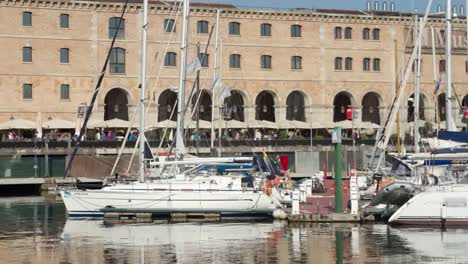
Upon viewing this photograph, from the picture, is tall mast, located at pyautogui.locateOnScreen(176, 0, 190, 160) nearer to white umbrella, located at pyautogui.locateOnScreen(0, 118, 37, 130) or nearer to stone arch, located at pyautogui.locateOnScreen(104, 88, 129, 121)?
white umbrella, located at pyautogui.locateOnScreen(0, 118, 37, 130)

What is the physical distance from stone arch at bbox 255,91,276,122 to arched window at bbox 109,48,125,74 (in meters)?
12.3

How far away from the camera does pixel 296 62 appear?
86.9 metres

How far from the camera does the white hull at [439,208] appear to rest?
44438 millimetres

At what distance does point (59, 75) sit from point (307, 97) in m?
19.8

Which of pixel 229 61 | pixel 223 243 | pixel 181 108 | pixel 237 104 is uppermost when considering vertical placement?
pixel 229 61

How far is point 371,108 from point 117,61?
22660 mm

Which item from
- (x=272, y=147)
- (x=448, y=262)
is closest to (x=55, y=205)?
(x=272, y=147)

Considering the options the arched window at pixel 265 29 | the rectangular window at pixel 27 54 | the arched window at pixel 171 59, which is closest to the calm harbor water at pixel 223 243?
the rectangular window at pixel 27 54

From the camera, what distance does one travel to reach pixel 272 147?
260 feet

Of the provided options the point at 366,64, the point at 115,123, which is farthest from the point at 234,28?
the point at 115,123

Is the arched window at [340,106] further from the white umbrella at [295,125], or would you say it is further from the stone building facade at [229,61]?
the white umbrella at [295,125]

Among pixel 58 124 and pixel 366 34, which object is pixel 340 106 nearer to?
pixel 366 34

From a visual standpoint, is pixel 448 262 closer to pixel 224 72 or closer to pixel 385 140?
pixel 385 140

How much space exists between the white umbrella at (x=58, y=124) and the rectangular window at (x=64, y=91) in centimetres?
240
